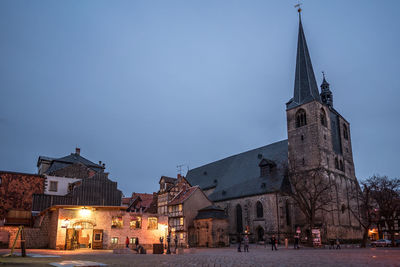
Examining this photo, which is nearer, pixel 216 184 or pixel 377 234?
pixel 216 184

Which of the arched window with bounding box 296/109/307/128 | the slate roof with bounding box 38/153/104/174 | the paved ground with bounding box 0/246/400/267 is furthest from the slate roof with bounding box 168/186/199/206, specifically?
the paved ground with bounding box 0/246/400/267

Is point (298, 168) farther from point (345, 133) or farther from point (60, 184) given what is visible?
point (60, 184)

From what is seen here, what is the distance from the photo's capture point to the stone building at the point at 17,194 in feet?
134

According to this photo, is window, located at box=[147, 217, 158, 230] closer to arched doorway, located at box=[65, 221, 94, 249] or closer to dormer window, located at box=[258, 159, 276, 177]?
arched doorway, located at box=[65, 221, 94, 249]

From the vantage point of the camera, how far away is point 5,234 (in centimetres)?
3247

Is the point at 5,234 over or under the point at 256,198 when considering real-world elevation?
under

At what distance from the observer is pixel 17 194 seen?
44406 millimetres

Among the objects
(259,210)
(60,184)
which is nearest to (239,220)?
(259,210)

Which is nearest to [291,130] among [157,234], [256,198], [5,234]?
[256,198]

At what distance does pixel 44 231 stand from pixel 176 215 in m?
22.1

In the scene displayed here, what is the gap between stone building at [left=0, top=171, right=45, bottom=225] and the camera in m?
40.8

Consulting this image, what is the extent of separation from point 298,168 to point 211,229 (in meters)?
16.0

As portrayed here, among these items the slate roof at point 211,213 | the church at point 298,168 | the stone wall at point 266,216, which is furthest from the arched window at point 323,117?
the slate roof at point 211,213

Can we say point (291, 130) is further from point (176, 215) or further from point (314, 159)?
point (176, 215)
